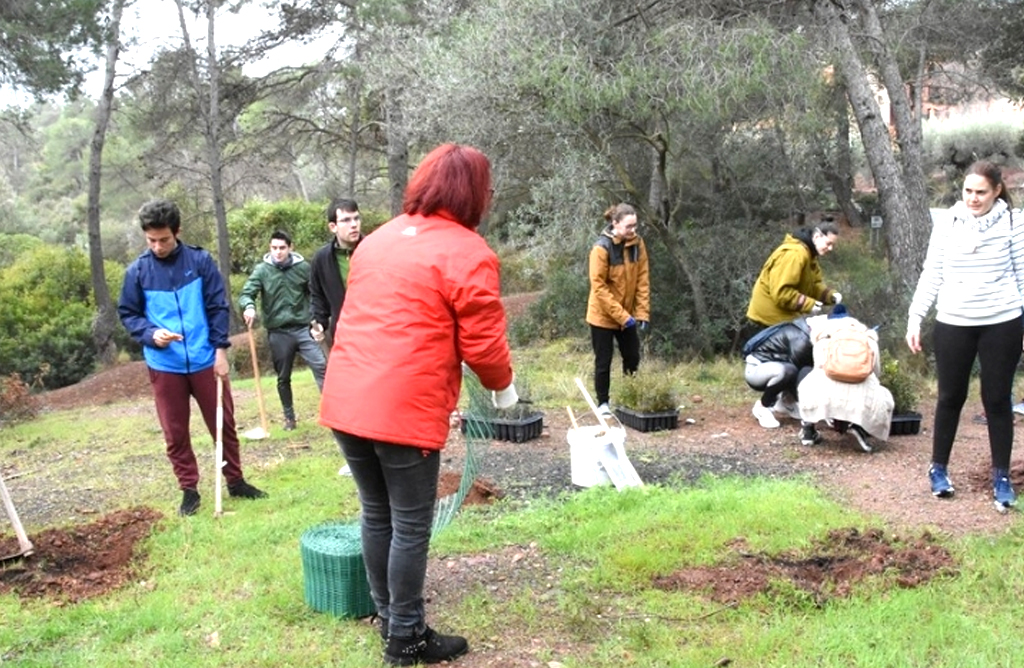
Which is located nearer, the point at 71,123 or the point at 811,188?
the point at 811,188

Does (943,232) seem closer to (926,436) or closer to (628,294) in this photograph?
(926,436)

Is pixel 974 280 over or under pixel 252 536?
over

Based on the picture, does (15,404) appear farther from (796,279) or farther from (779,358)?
(796,279)

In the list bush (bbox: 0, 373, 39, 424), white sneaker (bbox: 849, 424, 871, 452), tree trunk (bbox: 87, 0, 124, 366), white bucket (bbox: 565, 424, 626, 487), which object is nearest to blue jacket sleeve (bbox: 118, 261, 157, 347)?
white bucket (bbox: 565, 424, 626, 487)

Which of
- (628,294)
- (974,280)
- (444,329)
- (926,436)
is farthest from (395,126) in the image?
(444,329)

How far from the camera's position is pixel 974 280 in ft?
16.0

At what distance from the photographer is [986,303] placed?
4.86 meters

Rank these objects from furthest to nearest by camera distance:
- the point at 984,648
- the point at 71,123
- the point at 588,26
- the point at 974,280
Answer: the point at 71,123 → the point at 588,26 → the point at 974,280 → the point at 984,648

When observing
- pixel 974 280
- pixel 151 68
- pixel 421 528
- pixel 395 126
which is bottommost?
pixel 421 528

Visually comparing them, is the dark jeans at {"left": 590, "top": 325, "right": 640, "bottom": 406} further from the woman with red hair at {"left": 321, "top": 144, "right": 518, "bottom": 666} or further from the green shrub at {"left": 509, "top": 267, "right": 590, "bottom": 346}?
the green shrub at {"left": 509, "top": 267, "right": 590, "bottom": 346}

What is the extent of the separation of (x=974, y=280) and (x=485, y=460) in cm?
327

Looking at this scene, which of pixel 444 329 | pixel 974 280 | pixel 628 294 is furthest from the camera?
pixel 628 294

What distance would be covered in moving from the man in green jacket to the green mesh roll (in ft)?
12.9

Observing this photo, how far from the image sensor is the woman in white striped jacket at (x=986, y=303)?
4855 mm
